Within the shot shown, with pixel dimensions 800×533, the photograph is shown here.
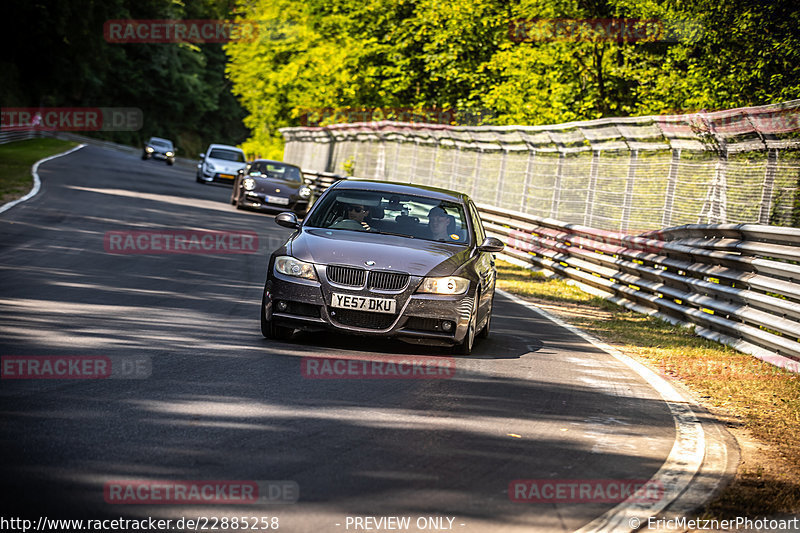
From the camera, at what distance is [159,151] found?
57562 mm

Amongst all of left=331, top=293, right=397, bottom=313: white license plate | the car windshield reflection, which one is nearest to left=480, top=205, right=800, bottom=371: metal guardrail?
the car windshield reflection

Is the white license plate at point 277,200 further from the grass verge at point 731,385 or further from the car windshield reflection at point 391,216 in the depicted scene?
the car windshield reflection at point 391,216

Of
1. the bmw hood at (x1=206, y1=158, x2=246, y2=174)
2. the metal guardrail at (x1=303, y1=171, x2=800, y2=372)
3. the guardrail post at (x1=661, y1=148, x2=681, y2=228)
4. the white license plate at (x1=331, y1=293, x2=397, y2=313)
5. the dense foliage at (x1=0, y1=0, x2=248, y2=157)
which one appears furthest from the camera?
the dense foliage at (x1=0, y1=0, x2=248, y2=157)

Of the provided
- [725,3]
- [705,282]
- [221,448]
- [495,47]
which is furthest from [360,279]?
[495,47]

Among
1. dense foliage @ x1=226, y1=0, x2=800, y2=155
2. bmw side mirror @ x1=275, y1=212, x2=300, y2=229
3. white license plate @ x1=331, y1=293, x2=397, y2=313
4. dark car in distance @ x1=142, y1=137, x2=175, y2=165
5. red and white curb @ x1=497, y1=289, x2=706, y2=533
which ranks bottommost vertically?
dark car in distance @ x1=142, y1=137, x2=175, y2=165

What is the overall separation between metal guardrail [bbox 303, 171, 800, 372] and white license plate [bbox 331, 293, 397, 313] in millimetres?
3935

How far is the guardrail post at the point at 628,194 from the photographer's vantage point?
1686cm

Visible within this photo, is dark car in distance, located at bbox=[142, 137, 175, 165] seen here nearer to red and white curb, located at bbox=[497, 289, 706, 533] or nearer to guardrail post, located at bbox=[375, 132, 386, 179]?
guardrail post, located at bbox=[375, 132, 386, 179]

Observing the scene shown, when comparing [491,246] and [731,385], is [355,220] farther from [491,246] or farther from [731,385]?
[731,385]

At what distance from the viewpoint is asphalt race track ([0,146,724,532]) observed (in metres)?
4.63

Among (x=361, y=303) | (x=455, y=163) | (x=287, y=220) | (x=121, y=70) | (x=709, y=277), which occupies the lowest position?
(x=361, y=303)

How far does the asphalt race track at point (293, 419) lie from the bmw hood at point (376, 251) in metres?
0.76

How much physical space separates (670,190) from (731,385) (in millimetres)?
6753

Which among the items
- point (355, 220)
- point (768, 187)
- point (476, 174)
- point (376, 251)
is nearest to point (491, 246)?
point (355, 220)
